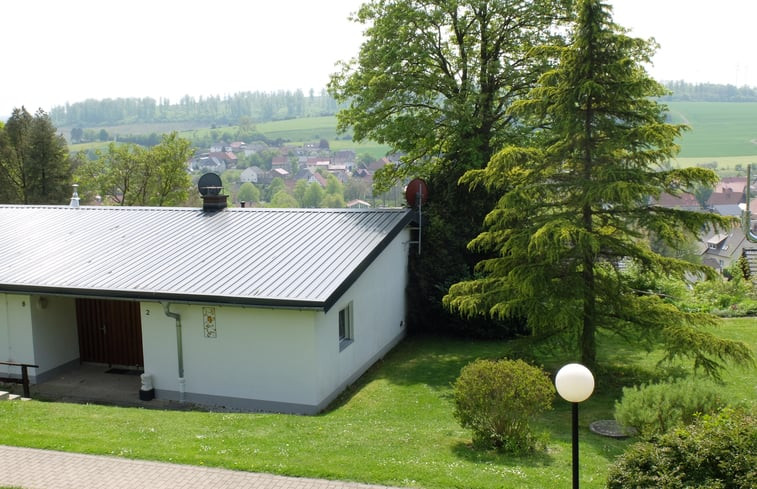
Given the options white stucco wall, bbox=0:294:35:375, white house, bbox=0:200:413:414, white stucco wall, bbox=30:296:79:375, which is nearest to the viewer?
white house, bbox=0:200:413:414

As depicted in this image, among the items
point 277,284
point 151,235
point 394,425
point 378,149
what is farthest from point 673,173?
point 378,149

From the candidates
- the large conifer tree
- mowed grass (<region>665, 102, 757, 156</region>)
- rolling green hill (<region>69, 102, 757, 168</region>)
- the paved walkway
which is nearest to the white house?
the large conifer tree

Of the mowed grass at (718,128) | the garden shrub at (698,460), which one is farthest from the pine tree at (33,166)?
the mowed grass at (718,128)

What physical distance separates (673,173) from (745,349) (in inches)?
143

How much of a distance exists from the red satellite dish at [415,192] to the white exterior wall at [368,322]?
95 centimetres

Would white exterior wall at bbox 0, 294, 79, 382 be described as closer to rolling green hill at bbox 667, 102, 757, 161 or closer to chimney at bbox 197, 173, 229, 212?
chimney at bbox 197, 173, 229, 212

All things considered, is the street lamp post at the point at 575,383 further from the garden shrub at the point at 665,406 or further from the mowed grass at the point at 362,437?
the garden shrub at the point at 665,406

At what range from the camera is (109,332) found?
17094mm

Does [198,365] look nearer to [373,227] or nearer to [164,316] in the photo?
[164,316]

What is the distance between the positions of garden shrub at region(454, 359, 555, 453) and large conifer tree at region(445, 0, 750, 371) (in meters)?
3.24

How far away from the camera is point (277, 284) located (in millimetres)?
13711

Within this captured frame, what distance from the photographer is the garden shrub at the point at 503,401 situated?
997cm

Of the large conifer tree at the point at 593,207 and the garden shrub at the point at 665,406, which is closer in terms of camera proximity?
the garden shrub at the point at 665,406

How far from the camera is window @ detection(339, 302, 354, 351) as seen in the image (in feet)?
49.8
